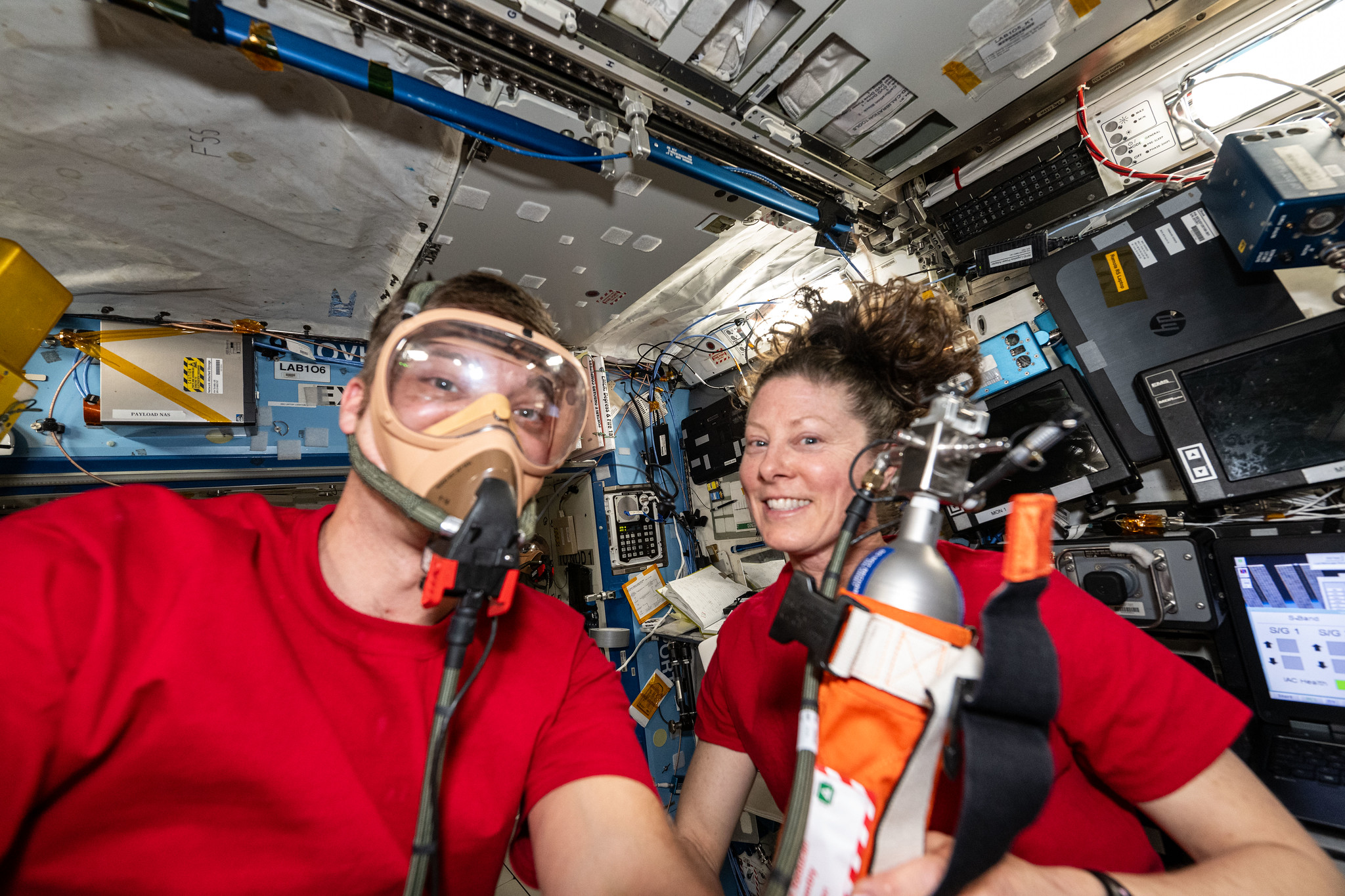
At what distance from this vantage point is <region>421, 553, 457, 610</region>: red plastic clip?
0.81 meters

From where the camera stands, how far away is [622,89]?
1.71 metres

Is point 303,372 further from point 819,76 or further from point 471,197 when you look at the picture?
point 819,76

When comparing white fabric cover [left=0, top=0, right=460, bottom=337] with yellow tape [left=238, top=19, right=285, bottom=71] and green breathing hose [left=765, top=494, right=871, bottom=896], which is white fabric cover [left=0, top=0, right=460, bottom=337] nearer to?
yellow tape [left=238, top=19, right=285, bottom=71]

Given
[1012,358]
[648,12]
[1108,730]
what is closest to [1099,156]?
[1012,358]

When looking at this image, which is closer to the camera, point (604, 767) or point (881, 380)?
point (604, 767)

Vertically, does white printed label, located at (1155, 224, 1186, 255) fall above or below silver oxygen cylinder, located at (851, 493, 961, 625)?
above

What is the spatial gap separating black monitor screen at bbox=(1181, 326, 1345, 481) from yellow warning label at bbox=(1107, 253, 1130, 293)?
452mm

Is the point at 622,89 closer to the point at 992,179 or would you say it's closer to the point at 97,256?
the point at 992,179

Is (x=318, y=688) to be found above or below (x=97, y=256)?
below

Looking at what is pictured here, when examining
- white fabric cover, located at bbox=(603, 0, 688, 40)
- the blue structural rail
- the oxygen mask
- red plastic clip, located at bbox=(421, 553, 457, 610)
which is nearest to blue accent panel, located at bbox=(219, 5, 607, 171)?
the blue structural rail

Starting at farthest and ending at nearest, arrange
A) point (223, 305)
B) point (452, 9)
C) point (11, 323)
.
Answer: point (223, 305)
point (11, 323)
point (452, 9)

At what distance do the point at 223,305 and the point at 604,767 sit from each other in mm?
2746

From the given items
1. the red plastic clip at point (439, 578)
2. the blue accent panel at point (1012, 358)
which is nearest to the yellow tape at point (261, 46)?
the red plastic clip at point (439, 578)

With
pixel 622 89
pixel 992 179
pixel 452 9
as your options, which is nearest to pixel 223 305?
pixel 452 9
